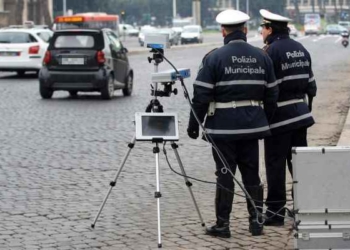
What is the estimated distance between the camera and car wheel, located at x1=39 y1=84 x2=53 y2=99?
24.3 meters

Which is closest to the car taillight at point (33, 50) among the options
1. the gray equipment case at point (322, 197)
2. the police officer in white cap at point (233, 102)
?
the police officer in white cap at point (233, 102)

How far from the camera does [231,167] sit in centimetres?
871

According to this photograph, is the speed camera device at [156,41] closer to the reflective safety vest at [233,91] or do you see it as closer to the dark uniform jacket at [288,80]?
the reflective safety vest at [233,91]

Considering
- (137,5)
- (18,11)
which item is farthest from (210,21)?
(18,11)

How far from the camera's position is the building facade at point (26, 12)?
246 ft

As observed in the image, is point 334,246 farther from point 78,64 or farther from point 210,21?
point 210,21

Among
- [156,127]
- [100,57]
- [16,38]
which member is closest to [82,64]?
[100,57]

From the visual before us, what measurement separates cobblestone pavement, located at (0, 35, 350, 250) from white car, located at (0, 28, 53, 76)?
11062 mm

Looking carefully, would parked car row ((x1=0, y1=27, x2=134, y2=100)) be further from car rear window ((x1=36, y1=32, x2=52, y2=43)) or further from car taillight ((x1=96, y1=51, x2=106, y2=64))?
car rear window ((x1=36, y1=32, x2=52, y2=43))

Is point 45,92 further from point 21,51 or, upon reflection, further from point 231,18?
point 231,18

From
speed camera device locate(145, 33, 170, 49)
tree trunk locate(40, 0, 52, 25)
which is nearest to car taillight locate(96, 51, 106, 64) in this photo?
speed camera device locate(145, 33, 170, 49)

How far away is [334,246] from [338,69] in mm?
32815

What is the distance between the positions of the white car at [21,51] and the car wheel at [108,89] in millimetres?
9146

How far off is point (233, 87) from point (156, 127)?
699 millimetres
